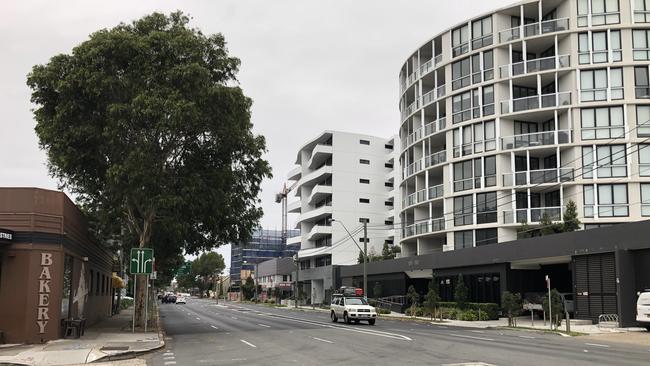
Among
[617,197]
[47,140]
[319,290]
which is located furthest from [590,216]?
[319,290]

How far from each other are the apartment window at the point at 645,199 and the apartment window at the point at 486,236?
35.6 ft

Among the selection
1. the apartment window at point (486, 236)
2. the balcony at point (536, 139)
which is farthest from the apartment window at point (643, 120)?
the apartment window at point (486, 236)

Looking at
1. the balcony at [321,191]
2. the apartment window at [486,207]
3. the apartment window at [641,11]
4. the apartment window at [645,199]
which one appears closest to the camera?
the apartment window at [645,199]

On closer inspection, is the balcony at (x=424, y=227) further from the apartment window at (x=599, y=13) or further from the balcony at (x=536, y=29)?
the apartment window at (x=599, y=13)

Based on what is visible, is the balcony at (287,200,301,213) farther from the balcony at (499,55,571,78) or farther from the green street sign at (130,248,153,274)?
the green street sign at (130,248,153,274)

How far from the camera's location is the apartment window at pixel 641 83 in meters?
46.5

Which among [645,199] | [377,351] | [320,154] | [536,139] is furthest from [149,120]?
[320,154]

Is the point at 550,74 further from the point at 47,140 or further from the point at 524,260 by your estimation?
the point at 47,140

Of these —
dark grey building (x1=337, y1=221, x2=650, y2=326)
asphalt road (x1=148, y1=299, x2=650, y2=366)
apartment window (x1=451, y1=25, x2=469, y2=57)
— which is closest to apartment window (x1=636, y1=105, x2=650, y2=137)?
dark grey building (x1=337, y1=221, x2=650, y2=326)

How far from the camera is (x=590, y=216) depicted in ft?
151

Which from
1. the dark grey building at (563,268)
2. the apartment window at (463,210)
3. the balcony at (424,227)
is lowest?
the dark grey building at (563,268)

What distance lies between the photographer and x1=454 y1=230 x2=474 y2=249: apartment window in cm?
5193

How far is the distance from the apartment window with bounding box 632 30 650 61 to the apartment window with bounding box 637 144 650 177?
681 cm

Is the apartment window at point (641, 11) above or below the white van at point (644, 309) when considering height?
above
